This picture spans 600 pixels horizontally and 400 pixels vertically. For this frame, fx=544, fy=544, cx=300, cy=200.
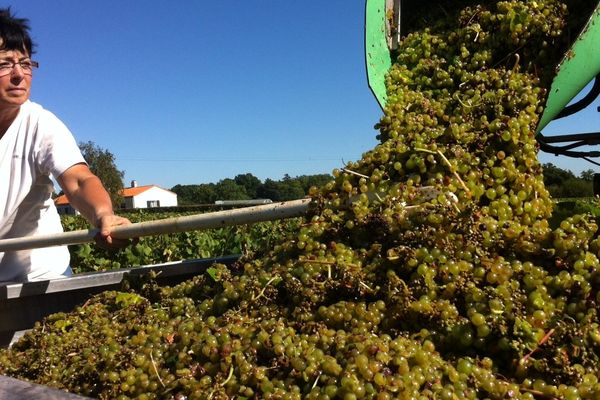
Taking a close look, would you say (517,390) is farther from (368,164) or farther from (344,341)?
(368,164)

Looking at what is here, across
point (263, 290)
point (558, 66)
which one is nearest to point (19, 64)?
point (263, 290)

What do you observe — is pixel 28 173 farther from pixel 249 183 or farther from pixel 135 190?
pixel 249 183

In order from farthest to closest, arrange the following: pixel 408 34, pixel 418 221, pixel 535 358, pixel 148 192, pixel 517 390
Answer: pixel 148 192 < pixel 408 34 < pixel 418 221 < pixel 535 358 < pixel 517 390

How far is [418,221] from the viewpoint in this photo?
186 centimetres

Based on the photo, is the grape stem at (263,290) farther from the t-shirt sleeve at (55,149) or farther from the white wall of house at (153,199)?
the white wall of house at (153,199)

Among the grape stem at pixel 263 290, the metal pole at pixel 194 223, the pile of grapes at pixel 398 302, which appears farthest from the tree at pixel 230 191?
the grape stem at pixel 263 290

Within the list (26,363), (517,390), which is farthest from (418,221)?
(26,363)

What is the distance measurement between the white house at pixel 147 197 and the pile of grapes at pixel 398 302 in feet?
253

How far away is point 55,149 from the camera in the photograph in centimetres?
308

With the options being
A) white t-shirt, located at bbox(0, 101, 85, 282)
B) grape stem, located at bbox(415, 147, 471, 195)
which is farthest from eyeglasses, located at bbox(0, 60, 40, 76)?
grape stem, located at bbox(415, 147, 471, 195)

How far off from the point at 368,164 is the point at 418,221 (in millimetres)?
577

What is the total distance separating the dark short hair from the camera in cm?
306

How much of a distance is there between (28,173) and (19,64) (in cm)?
61

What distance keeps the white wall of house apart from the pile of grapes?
7850 cm
